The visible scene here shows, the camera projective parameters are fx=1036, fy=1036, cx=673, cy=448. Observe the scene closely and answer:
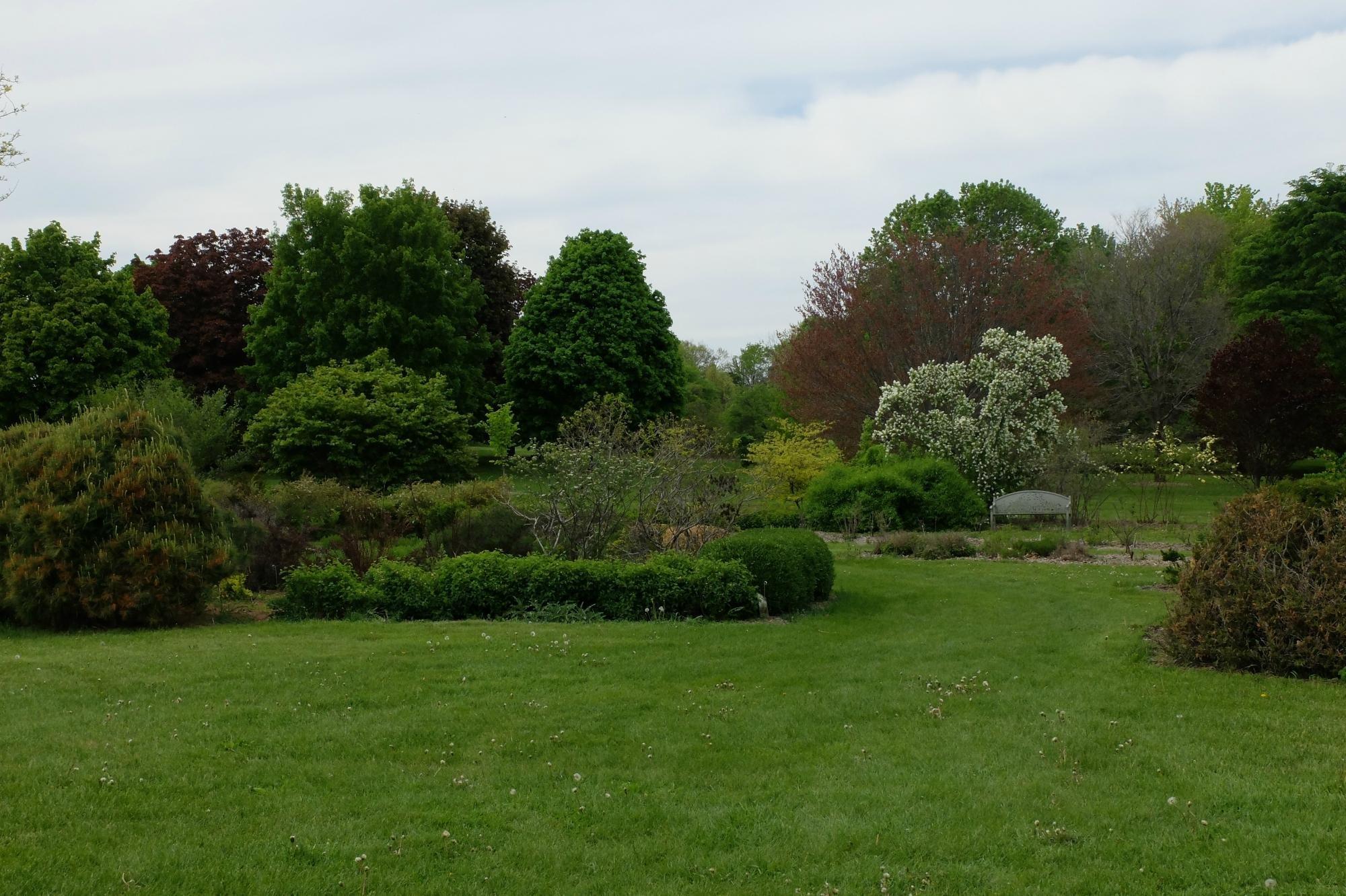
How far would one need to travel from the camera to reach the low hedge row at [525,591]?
11.3 meters

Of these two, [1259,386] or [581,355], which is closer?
[1259,386]

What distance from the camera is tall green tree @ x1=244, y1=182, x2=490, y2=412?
3350cm

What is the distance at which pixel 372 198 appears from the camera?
35.0 m

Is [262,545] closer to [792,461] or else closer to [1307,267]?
[792,461]

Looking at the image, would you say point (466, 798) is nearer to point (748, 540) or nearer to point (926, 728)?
point (926, 728)

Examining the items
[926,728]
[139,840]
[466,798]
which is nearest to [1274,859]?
[926,728]

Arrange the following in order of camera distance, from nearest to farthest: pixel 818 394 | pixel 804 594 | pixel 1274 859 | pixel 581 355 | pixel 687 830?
pixel 1274 859, pixel 687 830, pixel 804 594, pixel 818 394, pixel 581 355

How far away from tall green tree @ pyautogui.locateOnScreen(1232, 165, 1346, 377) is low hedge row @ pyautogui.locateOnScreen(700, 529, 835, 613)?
2697cm

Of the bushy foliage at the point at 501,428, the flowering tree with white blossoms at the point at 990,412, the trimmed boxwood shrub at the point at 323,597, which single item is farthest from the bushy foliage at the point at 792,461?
the trimmed boxwood shrub at the point at 323,597

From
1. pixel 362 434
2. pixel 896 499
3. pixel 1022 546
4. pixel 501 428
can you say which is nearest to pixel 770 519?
pixel 896 499

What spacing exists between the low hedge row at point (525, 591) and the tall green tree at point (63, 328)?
1877 centimetres

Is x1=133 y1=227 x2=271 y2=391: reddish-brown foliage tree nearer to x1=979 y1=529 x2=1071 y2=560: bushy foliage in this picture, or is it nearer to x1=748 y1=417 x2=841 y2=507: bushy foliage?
x1=748 y1=417 x2=841 y2=507: bushy foliage

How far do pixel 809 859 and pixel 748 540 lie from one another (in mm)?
7246

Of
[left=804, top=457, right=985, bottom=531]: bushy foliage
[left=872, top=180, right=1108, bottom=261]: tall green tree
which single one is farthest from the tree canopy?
[left=804, top=457, right=985, bottom=531]: bushy foliage
